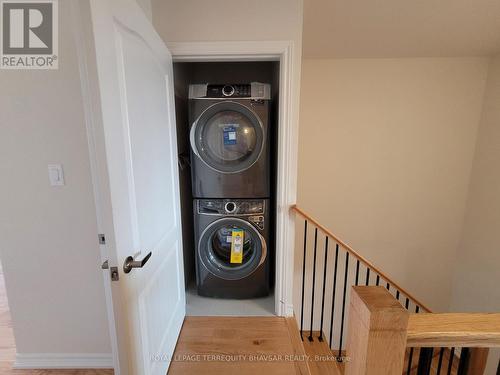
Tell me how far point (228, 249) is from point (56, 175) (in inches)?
52.5

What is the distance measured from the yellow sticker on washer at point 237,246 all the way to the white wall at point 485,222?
2.83 metres

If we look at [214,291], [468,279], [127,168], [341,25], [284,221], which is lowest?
[468,279]

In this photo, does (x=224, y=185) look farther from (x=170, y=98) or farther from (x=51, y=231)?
(x=51, y=231)

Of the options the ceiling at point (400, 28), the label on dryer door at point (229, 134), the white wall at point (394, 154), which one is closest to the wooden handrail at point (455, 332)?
the label on dryer door at point (229, 134)

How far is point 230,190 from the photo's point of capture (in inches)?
69.2

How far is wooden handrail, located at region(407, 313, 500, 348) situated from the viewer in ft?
1.71

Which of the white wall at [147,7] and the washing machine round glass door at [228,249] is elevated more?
the white wall at [147,7]

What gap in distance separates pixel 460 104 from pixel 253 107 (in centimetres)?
253

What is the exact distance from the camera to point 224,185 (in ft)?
5.75

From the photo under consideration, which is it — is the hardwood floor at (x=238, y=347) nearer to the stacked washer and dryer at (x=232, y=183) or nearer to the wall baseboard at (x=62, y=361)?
the stacked washer and dryer at (x=232, y=183)

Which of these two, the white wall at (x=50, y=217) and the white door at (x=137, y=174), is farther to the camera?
the white wall at (x=50, y=217)

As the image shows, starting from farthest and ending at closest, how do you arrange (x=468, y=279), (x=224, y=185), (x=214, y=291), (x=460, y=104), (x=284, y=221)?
(x=468, y=279) → (x=460, y=104) → (x=214, y=291) → (x=224, y=185) → (x=284, y=221)

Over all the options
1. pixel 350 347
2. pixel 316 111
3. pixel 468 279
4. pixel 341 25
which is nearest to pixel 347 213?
pixel 316 111

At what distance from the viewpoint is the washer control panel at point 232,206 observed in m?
1.77
